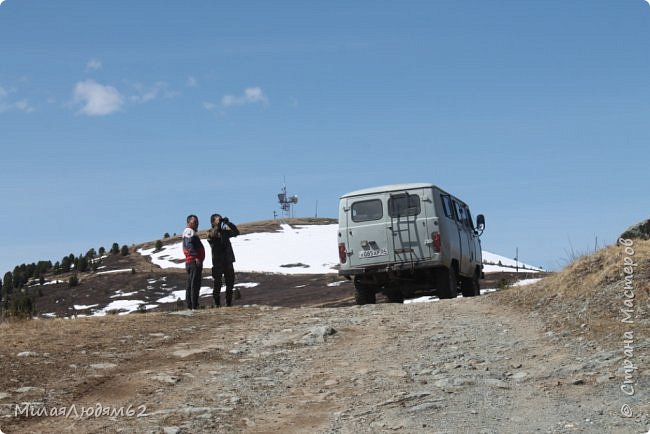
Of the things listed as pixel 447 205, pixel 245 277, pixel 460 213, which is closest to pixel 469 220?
pixel 460 213

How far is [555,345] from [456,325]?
7.43ft

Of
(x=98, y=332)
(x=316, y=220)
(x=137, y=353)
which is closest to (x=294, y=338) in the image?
(x=137, y=353)

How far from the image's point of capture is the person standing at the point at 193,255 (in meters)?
15.2

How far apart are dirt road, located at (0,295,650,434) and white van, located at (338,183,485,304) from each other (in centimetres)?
410

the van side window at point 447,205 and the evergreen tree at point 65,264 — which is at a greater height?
the evergreen tree at point 65,264

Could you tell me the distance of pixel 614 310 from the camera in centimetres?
989

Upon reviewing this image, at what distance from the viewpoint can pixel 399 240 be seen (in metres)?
16.3

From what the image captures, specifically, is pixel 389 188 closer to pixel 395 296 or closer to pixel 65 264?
pixel 395 296

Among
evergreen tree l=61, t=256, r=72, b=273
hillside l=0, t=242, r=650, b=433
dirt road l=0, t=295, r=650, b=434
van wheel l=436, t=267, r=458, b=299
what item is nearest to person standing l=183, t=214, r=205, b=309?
hillside l=0, t=242, r=650, b=433

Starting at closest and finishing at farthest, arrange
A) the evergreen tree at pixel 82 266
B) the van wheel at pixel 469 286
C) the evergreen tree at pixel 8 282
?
the van wheel at pixel 469 286 < the evergreen tree at pixel 8 282 < the evergreen tree at pixel 82 266

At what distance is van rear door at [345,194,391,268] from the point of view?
16422 millimetres

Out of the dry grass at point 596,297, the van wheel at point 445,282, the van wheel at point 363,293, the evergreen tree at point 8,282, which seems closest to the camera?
the dry grass at point 596,297

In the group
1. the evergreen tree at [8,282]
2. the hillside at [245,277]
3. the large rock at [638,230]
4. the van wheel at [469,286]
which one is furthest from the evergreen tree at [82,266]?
the large rock at [638,230]

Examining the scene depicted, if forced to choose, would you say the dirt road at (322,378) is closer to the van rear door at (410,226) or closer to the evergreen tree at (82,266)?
the van rear door at (410,226)
